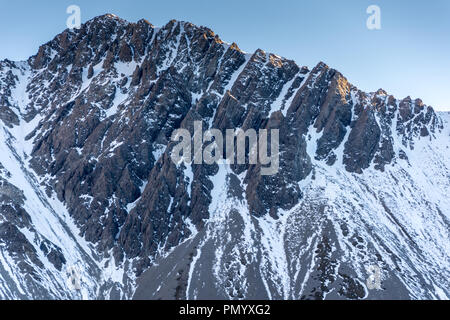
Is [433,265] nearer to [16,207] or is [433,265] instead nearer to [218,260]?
[218,260]

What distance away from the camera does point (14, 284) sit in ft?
547

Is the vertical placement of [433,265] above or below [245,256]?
below

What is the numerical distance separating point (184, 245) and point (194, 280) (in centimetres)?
2356

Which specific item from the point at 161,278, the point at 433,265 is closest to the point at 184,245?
the point at 161,278

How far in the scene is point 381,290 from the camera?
544ft

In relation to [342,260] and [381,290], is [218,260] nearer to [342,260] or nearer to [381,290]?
[342,260]

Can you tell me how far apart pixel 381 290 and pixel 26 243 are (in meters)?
120

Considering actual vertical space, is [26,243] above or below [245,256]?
above

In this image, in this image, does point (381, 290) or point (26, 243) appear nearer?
point (381, 290)
